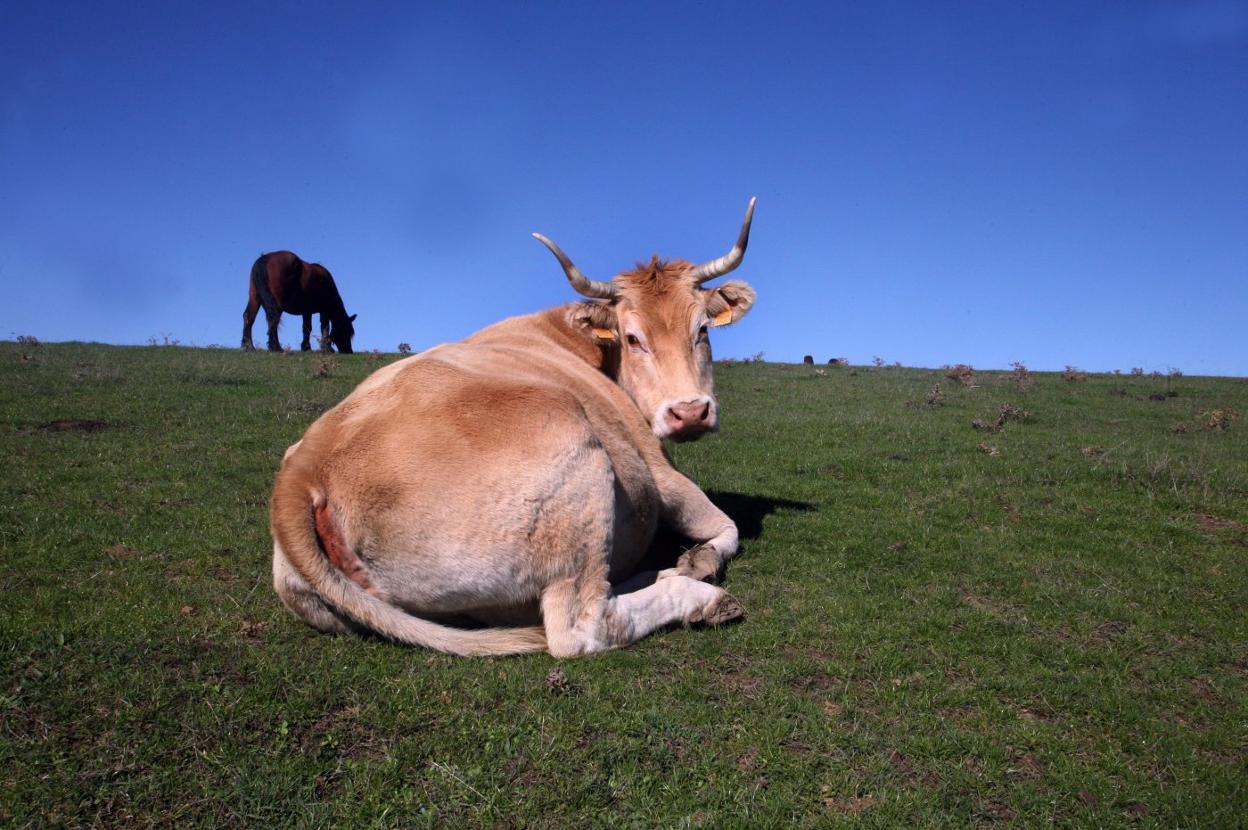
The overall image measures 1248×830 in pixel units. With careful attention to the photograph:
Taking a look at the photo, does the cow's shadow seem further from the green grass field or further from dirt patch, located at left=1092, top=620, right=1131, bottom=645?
dirt patch, located at left=1092, top=620, right=1131, bottom=645

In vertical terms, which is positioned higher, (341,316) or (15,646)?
(341,316)

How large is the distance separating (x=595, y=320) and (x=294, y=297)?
78.2 feet

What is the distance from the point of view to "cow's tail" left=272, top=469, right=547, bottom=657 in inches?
184

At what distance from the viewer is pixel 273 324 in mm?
27297

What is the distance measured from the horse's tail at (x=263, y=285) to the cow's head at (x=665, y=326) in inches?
896

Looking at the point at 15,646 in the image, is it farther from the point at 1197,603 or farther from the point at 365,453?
the point at 1197,603

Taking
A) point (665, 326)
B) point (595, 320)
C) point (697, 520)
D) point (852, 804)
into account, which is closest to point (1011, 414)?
point (665, 326)

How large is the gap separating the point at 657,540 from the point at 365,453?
3.03 m

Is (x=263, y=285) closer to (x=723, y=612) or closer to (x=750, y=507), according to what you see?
(x=750, y=507)

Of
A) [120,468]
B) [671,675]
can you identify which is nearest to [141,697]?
[671,675]

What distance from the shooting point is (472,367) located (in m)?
6.16

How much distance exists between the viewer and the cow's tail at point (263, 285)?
27812 millimetres

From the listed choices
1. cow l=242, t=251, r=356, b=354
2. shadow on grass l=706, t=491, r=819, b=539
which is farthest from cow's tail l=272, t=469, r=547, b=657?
cow l=242, t=251, r=356, b=354

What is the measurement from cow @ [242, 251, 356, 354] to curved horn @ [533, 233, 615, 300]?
20228 millimetres
